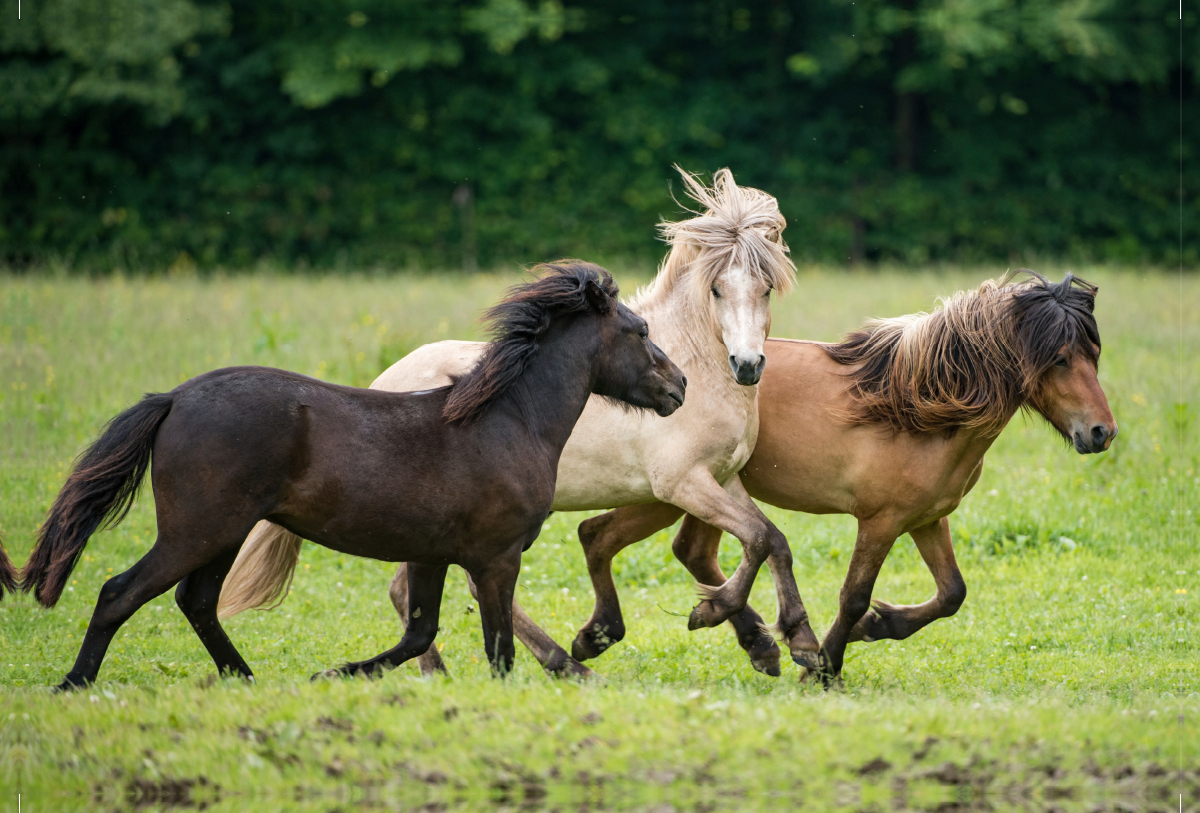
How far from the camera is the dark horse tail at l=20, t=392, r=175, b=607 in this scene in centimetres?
499

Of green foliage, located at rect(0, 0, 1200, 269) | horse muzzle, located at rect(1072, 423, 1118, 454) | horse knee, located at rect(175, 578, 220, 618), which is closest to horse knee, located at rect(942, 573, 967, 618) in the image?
horse muzzle, located at rect(1072, 423, 1118, 454)

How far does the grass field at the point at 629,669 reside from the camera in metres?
4.20

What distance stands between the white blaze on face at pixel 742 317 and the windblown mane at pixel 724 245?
7cm

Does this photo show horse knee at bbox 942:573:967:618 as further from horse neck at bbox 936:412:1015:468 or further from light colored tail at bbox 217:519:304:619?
Answer: light colored tail at bbox 217:519:304:619

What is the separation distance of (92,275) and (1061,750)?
20.1m

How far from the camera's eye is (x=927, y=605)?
650cm

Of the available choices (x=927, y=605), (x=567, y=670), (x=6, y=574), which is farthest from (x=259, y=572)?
(x=927, y=605)

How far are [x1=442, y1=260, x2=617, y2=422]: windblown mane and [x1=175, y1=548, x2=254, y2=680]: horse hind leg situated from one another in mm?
1322

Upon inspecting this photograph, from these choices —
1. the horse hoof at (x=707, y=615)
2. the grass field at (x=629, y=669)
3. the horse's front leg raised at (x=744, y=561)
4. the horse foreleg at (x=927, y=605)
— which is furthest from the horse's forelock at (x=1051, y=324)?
the horse hoof at (x=707, y=615)

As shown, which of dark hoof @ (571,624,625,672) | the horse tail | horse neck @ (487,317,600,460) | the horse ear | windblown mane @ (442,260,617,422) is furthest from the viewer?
dark hoof @ (571,624,625,672)


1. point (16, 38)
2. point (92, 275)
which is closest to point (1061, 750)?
point (92, 275)

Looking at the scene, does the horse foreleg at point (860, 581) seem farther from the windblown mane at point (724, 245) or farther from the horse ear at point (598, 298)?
the horse ear at point (598, 298)

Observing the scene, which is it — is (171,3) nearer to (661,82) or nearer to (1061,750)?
(661,82)

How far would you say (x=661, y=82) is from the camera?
89.7 ft
